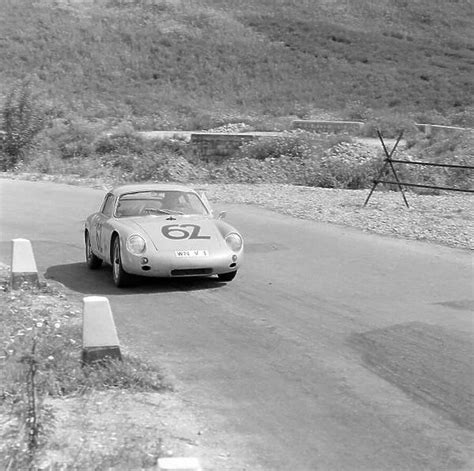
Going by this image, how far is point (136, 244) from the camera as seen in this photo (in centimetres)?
1056

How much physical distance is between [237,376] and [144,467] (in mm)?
2279

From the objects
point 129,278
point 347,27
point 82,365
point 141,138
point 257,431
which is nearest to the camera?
point 257,431

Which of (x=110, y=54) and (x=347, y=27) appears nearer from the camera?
(x=110, y=54)

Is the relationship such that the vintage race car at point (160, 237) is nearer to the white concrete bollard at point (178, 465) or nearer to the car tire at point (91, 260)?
the car tire at point (91, 260)

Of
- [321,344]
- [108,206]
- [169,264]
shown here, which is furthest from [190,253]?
[321,344]

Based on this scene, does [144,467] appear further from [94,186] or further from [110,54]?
[110,54]

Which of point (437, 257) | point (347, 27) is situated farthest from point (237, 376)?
point (347, 27)

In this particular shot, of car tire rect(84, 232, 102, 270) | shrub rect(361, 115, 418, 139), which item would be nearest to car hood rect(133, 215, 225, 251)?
car tire rect(84, 232, 102, 270)

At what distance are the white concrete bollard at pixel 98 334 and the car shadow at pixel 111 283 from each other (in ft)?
11.4

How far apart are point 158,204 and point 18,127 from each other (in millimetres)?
19510

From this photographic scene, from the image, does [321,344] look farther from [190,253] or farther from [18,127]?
[18,127]

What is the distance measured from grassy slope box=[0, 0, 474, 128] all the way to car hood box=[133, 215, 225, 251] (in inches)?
1307

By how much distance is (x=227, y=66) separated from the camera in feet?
195

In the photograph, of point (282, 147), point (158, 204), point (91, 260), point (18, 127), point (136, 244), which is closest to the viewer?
point (136, 244)
